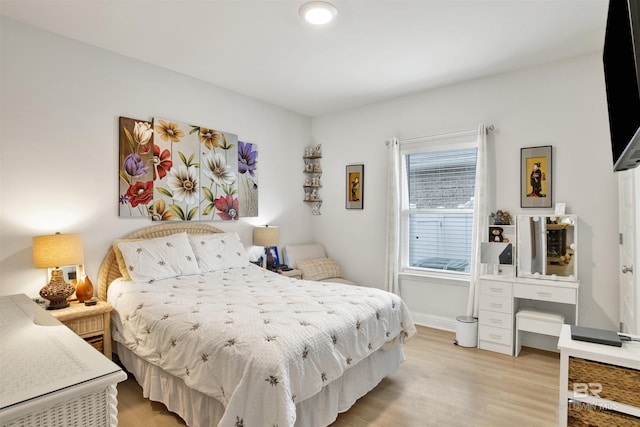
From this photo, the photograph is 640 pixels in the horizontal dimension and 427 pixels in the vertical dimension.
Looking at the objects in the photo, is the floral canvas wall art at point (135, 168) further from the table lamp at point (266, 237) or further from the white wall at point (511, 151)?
the white wall at point (511, 151)

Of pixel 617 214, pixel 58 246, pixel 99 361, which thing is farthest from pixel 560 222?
pixel 58 246

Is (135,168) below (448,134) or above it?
below

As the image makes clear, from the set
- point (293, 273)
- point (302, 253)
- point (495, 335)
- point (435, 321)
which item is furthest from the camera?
point (302, 253)

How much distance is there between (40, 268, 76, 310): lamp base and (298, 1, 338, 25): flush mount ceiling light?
267 cm

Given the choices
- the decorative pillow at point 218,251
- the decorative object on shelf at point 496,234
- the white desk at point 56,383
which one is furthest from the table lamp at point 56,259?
the decorative object on shelf at point 496,234

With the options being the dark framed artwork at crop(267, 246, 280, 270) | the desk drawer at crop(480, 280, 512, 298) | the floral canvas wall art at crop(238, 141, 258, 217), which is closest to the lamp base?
the floral canvas wall art at crop(238, 141, 258, 217)

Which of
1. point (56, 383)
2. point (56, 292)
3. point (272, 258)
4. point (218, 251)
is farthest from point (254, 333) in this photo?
point (272, 258)

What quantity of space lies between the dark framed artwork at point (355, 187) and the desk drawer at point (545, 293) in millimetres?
2128

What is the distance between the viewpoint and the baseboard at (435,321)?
154 inches

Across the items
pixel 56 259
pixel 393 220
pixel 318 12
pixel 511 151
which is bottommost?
pixel 56 259

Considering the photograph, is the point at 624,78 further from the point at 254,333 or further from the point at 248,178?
the point at 248,178

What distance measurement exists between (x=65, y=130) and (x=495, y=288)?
4124 millimetres

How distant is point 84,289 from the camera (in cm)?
271

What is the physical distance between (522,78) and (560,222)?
1.49 metres
